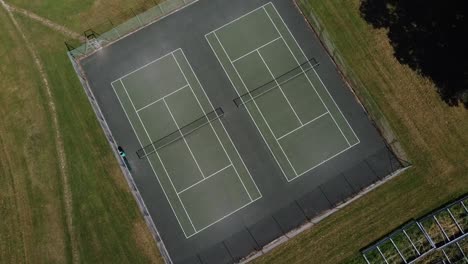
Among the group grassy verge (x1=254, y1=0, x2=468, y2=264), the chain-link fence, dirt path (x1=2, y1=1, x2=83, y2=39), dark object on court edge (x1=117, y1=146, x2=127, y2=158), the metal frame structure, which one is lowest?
the metal frame structure

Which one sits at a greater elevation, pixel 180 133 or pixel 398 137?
pixel 180 133

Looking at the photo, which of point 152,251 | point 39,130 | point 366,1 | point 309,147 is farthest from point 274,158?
point 39,130

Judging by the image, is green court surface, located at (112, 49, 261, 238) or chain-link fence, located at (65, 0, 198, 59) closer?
green court surface, located at (112, 49, 261, 238)

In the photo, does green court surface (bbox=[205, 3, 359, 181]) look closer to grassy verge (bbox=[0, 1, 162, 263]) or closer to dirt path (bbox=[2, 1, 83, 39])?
dirt path (bbox=[2, 1, 83, 39])

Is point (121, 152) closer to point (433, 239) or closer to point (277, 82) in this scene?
point (277, 82)

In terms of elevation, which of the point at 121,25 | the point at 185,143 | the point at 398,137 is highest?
the point at 121,25

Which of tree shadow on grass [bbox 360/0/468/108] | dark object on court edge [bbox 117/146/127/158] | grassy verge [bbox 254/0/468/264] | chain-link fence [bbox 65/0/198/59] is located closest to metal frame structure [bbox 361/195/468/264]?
grassy verge [bbox 254/0/468/264]

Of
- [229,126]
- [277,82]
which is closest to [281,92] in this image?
[277,82]
